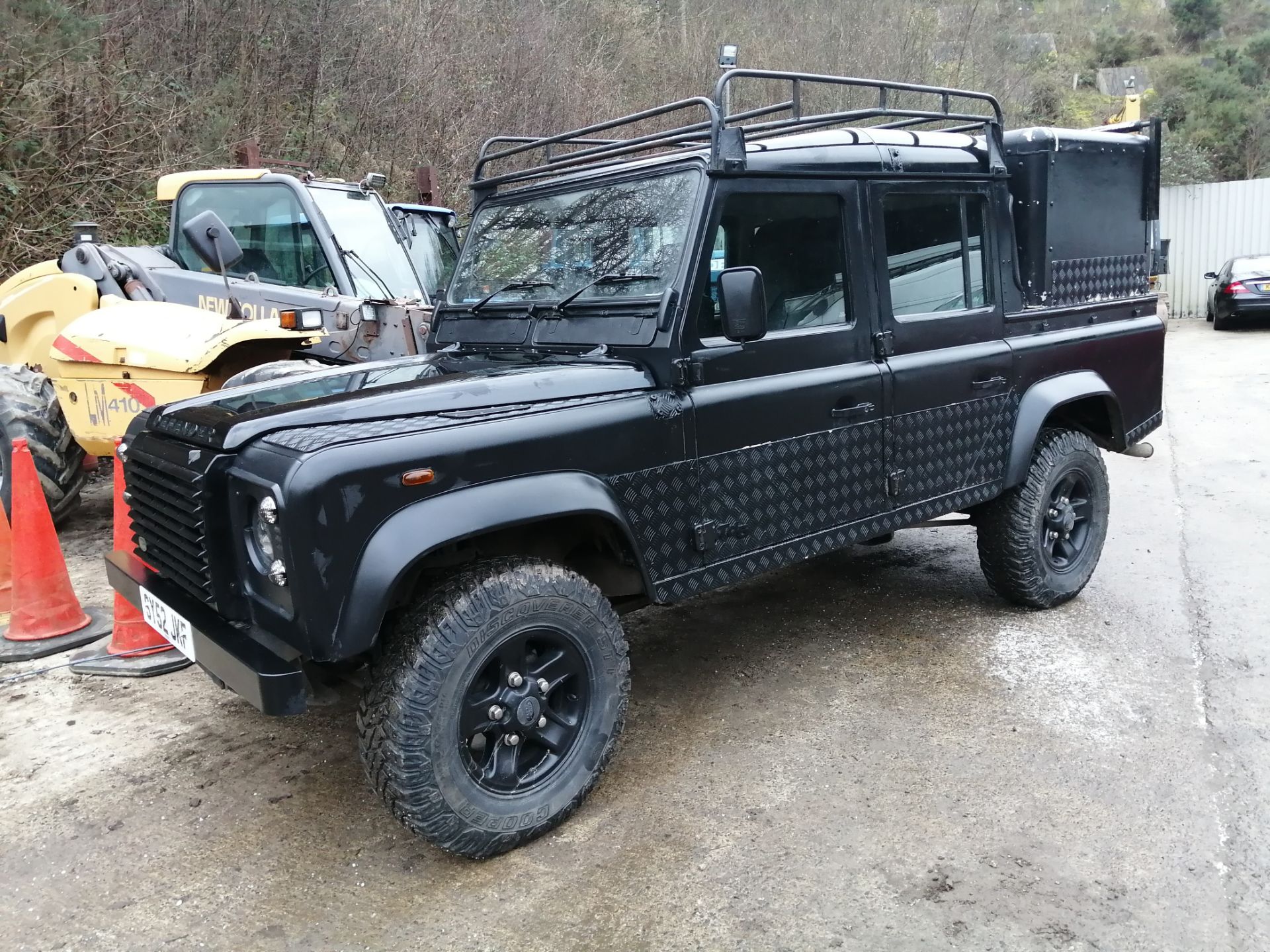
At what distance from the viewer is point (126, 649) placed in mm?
4359

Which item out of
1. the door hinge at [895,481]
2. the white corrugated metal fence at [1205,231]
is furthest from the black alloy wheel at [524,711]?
the white corrugated metal fence at [1205,231]

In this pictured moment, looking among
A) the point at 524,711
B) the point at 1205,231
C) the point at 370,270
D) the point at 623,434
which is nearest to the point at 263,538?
the point at 524,711

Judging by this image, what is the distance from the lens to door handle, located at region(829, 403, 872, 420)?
3754 millimetres

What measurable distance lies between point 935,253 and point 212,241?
12.0 ft

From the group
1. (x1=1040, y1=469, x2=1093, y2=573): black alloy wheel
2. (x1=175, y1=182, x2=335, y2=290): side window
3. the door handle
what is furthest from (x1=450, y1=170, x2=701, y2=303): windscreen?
(x1=175, y1=182, x2=335, y2=290): side window

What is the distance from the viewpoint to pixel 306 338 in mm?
5648

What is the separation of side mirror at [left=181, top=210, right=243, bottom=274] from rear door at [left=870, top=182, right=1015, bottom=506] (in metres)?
3.33

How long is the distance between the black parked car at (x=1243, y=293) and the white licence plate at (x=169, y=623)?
18.8 m

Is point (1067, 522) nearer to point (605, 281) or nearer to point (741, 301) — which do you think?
point (741, 301)

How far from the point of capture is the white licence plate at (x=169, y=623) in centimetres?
294

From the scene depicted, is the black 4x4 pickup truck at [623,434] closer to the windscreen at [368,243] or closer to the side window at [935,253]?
the side window at [935,253]

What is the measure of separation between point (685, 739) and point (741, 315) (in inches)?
63.7

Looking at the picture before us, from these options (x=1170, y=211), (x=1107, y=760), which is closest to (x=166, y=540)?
(x=1107, y=760)

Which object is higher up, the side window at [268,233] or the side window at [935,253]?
the side window at [268,233]
